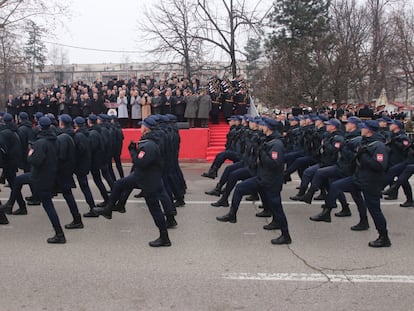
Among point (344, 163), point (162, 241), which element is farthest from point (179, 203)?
point (344, 163)

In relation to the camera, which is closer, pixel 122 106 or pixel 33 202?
pixel 33 202

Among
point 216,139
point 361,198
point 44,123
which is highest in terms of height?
point 44,123

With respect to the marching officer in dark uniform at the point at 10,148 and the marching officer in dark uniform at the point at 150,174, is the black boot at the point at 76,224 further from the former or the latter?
the marching officer in dark uniform at the point at 10,148

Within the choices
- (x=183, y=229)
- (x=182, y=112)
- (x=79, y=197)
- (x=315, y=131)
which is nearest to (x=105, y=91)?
(x=182, y=112)

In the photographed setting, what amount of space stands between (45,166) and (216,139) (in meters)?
11.1

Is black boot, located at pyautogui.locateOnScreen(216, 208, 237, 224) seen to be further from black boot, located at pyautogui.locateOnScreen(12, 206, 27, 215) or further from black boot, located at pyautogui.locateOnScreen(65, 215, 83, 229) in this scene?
black boot, located at pyautogui.locateOnScreen(12, 206, 27, 215)

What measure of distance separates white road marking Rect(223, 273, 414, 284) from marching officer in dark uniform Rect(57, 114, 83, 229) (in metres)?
3.15

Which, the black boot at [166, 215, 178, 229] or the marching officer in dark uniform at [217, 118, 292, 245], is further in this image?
the black boot at [166, 215, 178, 229]

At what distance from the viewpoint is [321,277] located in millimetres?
5164

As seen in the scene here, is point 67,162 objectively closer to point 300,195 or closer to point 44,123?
point 44,123

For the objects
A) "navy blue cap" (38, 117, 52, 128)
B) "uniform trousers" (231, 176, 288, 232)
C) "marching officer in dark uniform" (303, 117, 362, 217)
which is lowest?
"uniform trousers" (231, 176, 288, 232)

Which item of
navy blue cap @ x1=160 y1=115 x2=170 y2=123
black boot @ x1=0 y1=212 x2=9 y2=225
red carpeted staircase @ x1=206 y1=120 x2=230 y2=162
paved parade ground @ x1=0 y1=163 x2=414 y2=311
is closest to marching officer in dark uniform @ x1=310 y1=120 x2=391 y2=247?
paved parade ground @ x1=0 y1=163 x2=414 y2=311

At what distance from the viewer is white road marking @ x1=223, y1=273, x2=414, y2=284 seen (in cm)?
505

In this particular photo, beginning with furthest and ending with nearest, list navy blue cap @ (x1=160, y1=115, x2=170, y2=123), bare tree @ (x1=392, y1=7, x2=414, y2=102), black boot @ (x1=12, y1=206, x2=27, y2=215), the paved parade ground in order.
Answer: bare tree @ (x1=392, y1=7, x2=414, y2=102) → navy blue cap @ (x1=160, y1=115, x2=170, y2=123) → black boot @ (x1=12, y1=206, x2=27, y2=215) → the paved parade ground
